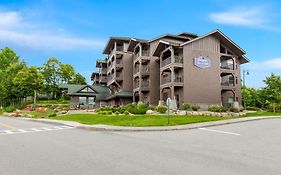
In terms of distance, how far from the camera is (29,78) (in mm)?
57500

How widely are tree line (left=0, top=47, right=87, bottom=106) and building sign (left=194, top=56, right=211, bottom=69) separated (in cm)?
3898

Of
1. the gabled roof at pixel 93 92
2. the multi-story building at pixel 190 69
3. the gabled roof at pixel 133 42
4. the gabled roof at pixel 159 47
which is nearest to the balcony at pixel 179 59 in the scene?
the multi-story building at pixel 190 69

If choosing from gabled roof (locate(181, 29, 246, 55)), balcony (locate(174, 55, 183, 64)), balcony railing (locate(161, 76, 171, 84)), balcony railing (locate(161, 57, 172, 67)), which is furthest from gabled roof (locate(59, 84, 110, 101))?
gabled roof (locate(181, 29, 246, 55))

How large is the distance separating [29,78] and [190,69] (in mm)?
39315

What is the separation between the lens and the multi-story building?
34.9 metres

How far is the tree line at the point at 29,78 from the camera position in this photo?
5734 cm

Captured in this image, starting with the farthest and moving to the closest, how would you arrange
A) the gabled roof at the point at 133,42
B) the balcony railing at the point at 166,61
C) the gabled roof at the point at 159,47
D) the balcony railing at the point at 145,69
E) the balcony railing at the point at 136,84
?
1. the balcony railing at the point at 136,84
2. the gabled roof at the point at 133,42
3. the balcony railing at the point at 145,69
4. the gabled roof at the point at 159,47
5. the balcony railing at the point at 166,61

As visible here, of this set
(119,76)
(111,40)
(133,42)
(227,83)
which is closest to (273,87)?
(227,83)

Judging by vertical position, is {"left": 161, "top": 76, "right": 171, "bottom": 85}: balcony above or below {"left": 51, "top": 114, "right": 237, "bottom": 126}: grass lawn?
above

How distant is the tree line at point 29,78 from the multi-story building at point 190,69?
22953 millimetres

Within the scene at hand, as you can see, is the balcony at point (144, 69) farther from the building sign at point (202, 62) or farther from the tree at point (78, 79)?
the tree at point (78, 79)

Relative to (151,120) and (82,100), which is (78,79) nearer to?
(82,100)

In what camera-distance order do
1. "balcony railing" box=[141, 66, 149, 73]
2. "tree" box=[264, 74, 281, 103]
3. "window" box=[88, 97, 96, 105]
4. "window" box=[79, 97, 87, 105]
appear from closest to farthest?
"balcony railing" box=[141, 66, 149, 73]
"tree" box=[264, 74, 281, 103]
"window" box=[79, 97, 87, 105]
"window" box=[88, 97, 96, 105]

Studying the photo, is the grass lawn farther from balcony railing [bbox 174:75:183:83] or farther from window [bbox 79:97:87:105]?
window [bbox 79:97:87:105]
